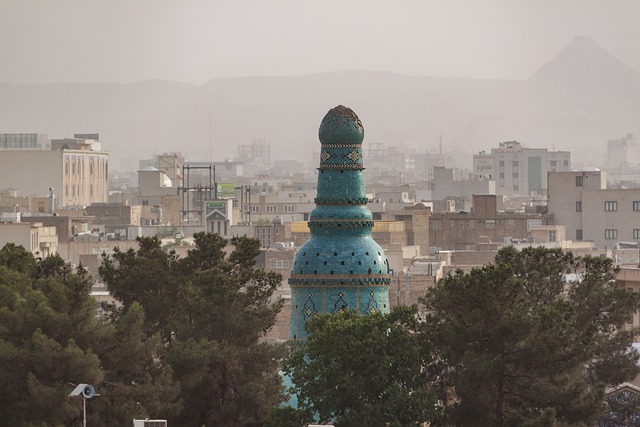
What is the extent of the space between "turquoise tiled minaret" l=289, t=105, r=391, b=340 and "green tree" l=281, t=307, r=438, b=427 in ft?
3.68

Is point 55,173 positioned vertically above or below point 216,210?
above

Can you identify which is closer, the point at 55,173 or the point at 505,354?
the point at 505,354

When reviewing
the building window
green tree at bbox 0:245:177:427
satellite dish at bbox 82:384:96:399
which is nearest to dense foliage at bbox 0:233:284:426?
green tree at bbox 0:245:177:427

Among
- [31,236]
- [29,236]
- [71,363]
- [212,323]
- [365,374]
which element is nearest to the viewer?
[365,374]

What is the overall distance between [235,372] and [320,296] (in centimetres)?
252

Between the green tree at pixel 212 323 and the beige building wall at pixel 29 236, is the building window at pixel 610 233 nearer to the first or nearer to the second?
the beige building wall at pixel 29 236

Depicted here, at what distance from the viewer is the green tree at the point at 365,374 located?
33438 millimetres

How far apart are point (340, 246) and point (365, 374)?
2.54 metres

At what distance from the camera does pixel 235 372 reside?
37812 mm

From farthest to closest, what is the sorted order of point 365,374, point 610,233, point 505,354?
point 610,233 → point 505,354 → point 365,374

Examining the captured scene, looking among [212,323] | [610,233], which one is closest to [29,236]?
[610,233]

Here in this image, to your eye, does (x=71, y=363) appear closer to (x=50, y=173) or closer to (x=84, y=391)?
(x=84, y=391)

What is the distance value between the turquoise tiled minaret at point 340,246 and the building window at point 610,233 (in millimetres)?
92483

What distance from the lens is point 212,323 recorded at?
1522 inches
